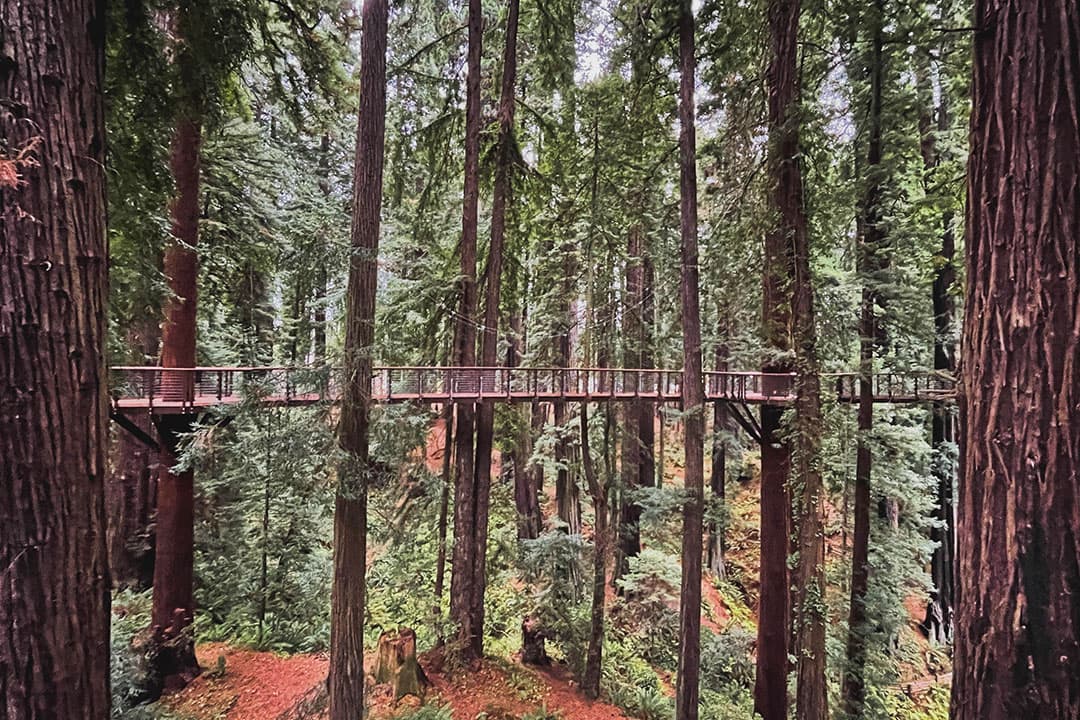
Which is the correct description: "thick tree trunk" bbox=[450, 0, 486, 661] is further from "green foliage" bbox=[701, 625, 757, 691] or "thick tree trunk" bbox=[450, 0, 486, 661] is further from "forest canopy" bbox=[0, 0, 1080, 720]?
"green foliage" bbox=[701, 625, 757, 691]

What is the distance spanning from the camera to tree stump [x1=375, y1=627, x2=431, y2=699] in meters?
7.07

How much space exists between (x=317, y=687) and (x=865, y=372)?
8.14 metres

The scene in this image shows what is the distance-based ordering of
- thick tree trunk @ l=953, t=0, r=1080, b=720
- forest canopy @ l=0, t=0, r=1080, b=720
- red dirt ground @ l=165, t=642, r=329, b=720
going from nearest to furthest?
1. thick tree trunk @ l=953, t=0, r=1080, b=720
2. forest canopy @ l=0, t=0, r=1080, b=720
3. red dirt ground @ l=165, t=642, r=329, b=720

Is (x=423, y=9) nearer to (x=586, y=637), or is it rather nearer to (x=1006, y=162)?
(x=1006, y=162)

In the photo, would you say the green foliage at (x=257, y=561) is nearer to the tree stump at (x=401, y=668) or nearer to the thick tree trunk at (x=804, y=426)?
the tree stump at (x=401, y=668)

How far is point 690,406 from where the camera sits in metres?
6.33

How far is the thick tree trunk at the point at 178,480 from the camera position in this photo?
6.71 meters

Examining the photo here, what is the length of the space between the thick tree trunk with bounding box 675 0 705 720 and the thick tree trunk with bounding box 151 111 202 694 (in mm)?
6607

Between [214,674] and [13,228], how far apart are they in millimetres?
8188

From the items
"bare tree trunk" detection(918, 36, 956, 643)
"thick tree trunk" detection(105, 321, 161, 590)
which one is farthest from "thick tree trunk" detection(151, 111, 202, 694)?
"bare tree trunk" detection(918, 36, 956, 643)

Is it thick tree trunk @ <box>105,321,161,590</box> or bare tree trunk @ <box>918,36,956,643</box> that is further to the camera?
bare tree trunk @ <box>918,36,956,643</box>

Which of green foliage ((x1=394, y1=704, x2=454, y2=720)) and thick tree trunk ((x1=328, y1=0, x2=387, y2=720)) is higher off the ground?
thick tree trunk ((x1=328, y1=0, x2=387, y2=720))

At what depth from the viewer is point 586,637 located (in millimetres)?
9227

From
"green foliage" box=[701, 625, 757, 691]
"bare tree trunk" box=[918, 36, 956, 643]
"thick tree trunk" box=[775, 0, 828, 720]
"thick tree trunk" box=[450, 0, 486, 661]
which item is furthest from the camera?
"green foliage" box=[701, 625, 757, 691]
